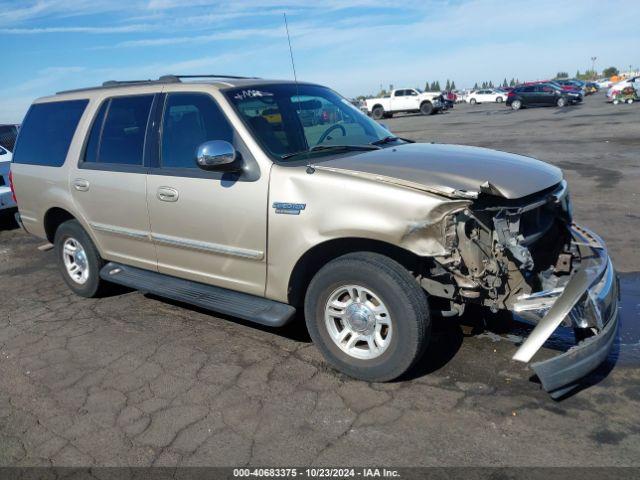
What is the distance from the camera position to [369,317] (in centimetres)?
360

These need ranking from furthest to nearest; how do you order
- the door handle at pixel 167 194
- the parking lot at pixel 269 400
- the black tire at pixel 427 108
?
1. the black tire at pixel 427 108
2. the door handle at pixel 167 194
3. the parking lot at pixel 269 400

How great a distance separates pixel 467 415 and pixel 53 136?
466cm

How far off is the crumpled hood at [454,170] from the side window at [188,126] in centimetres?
94

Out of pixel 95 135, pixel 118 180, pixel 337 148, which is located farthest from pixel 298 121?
pixel 95 135

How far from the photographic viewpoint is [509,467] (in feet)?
9.15

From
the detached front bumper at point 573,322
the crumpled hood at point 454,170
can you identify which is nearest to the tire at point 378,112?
the crumpled hood at point 454,170

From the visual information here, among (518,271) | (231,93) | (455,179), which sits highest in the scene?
(231,93)

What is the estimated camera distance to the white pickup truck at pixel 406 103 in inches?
1579

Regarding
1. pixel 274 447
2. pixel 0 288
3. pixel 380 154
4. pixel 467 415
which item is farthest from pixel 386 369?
pixel 0 288

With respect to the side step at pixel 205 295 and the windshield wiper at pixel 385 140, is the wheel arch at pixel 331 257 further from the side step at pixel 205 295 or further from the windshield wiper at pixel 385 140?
the windshield wiper at pixel 385 140

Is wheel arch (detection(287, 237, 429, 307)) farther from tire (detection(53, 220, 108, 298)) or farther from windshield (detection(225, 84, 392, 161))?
tire (detection(53, 220, 108, 298))

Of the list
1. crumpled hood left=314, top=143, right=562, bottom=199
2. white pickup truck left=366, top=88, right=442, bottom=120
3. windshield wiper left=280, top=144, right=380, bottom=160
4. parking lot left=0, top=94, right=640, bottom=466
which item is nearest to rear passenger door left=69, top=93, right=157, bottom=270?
parking lot left=0, top=94, right=640, bottom=466

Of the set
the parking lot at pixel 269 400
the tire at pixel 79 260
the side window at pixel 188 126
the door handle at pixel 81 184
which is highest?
the side window at pixel 188 126

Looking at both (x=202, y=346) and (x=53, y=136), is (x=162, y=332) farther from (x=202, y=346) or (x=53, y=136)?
(x=53, y=136)
